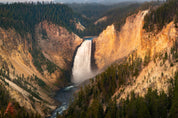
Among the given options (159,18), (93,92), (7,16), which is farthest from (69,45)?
(159,18)

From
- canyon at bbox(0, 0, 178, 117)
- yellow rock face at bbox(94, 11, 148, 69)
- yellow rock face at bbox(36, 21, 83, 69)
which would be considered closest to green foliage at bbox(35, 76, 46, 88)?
canyon at bbox(0, 0, 178, 117)

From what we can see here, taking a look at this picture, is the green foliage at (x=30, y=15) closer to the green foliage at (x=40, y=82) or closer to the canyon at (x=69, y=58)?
the canyon at (x=69, y=58)

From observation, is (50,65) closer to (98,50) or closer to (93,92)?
(98,50)

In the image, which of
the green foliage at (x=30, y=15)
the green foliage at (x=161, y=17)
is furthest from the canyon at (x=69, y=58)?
the green foliage at (x=30, y=15)

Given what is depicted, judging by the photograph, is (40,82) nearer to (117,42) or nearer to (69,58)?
(69,58)

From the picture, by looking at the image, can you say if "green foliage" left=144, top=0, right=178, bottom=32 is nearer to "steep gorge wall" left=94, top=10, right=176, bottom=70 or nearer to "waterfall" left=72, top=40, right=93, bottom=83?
"steep gorge wall" left=94, top=10, right=176, bottom=70

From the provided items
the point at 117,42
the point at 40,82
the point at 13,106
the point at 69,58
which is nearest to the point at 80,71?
the point at 69,58
